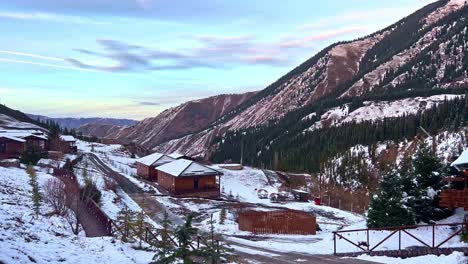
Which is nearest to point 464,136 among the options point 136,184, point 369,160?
point 369,160

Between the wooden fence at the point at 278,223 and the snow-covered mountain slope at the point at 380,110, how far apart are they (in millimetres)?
112660

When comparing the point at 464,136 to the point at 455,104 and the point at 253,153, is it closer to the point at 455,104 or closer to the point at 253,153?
the point at 455,104

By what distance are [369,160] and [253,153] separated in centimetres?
6390

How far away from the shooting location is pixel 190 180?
186 feet

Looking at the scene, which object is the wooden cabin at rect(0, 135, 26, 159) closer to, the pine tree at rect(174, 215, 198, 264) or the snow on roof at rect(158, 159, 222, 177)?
the snow on roof at rect(158, 159, 222, 177)

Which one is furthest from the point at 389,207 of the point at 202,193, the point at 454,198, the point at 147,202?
the point at 202,193

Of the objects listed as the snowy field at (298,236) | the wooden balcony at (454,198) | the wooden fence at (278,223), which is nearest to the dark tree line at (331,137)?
the snowy field at (298,236)

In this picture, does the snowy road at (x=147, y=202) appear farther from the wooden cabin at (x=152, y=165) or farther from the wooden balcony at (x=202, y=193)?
the wooden cabin at (x=152, y=165)

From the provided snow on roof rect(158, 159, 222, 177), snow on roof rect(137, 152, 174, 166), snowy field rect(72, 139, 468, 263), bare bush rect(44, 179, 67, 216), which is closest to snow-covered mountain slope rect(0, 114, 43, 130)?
snow on roof rect(137, 152, 174, 166)

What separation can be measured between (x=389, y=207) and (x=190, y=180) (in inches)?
1366

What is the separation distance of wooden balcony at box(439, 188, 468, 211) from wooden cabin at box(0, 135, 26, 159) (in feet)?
169

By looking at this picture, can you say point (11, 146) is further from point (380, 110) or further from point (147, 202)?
point (380, 110)

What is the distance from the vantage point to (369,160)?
99.6m

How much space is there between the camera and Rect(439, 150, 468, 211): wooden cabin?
22.7 metres
